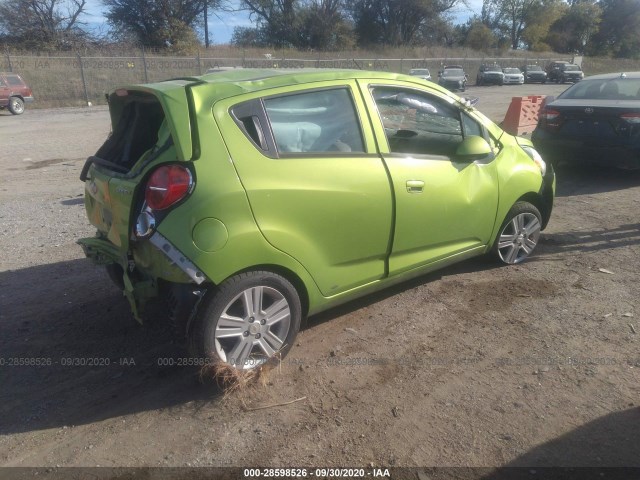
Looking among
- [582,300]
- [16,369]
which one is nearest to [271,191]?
[16,369]

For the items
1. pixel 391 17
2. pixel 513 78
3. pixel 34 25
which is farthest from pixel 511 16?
pixel 34 25

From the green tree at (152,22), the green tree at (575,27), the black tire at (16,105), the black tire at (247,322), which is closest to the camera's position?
the black tire at (247,322)

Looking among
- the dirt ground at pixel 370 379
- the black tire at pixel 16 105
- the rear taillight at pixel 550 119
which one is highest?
the rear taillight at pixel 550 119

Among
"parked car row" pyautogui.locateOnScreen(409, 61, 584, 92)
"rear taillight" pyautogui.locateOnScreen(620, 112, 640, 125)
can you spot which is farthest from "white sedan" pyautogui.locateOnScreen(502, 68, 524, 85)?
"rear taillight" pyautogui.locateOnScreen(620, 112, 640, 125)

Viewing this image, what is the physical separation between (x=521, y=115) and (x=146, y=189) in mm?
9980

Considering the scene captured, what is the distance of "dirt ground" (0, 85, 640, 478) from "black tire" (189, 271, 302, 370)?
21 cm

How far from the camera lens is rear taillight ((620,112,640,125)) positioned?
7.76 meters

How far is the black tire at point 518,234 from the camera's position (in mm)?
4980

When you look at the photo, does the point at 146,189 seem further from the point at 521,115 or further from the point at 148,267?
the point at 521,115

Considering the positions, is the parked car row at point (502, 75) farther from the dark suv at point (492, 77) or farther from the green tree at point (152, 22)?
the green tree at point (152, 22)

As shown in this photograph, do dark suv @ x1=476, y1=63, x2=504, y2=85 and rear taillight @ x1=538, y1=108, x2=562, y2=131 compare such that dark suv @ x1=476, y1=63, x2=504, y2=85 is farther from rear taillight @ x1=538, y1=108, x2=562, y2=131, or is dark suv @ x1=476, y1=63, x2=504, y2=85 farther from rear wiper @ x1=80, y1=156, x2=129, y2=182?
rear wiper @ x1=80, y1=156, x2=129, y2=182

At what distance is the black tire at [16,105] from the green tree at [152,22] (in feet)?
89.0

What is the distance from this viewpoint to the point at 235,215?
3.21m

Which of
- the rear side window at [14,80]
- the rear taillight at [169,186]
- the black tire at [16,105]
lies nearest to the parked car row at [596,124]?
the rear taillight at [169,186]
